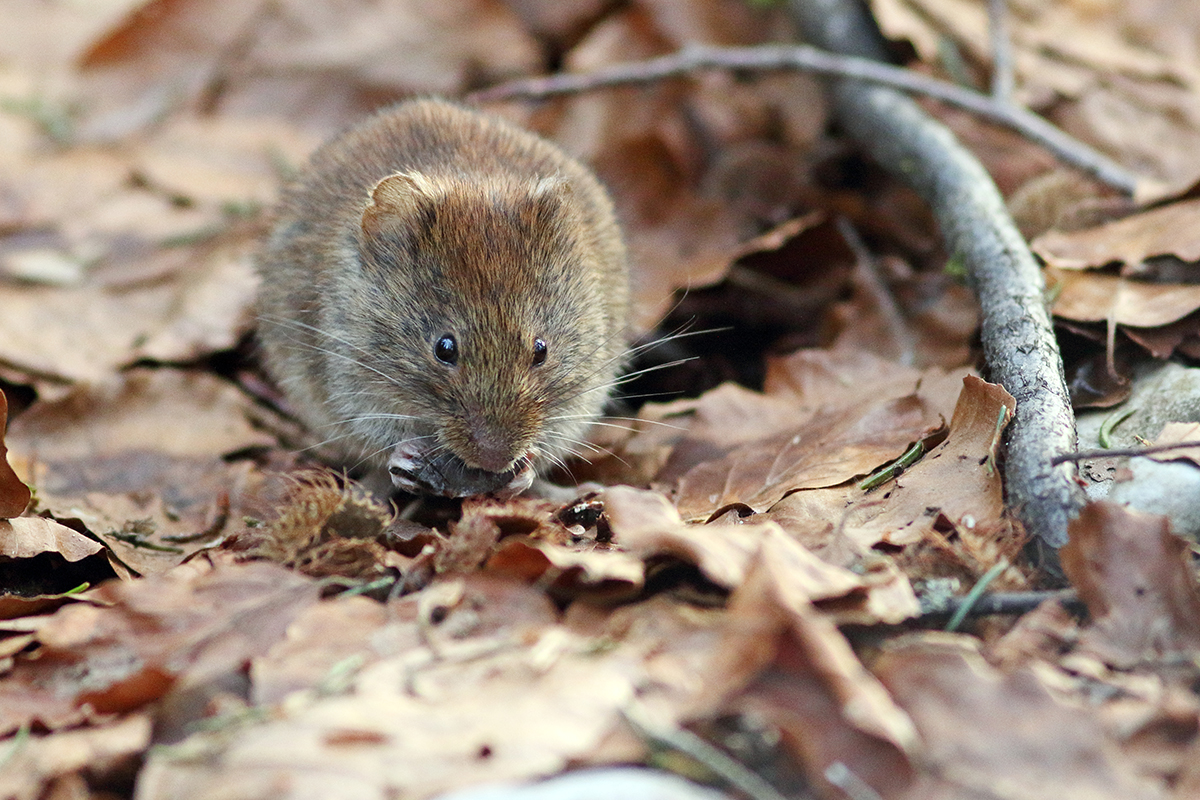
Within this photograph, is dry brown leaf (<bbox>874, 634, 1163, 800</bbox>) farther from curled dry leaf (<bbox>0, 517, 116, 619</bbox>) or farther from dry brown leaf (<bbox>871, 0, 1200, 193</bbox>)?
dry brown leaf (<bbox>871, 0, 1200, 193</bbox>)

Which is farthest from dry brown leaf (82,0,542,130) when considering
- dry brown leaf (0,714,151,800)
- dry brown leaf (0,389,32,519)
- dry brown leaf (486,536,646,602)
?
dry brown leaf (0,714,151,800)

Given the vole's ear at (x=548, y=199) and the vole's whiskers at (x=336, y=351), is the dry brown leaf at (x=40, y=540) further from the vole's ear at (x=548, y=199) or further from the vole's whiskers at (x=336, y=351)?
the vole's ear at (x=548, y=199)

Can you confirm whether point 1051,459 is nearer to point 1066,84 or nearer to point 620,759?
point 620,759

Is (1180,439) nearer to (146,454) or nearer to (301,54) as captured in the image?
(146,454)

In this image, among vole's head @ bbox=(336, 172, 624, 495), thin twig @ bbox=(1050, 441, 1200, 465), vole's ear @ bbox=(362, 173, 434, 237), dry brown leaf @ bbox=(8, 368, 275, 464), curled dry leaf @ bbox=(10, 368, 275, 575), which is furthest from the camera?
dry brown leaf @ bbox=(8, 368, 275, 464)

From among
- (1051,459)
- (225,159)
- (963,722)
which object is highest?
(225,159)

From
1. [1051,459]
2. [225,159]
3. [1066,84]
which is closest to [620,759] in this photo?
[1051,459]
